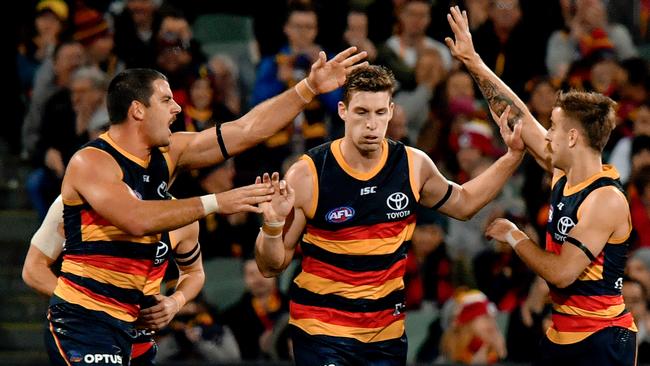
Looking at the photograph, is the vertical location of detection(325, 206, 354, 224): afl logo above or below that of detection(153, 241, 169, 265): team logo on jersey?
above

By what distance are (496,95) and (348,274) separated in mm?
1435

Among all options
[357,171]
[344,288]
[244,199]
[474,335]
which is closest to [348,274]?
[344,288]

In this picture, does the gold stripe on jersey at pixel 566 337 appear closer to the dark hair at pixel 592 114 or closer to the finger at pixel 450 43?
the dark hair at pixel 592 114

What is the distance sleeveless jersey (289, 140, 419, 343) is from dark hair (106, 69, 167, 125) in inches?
39.1

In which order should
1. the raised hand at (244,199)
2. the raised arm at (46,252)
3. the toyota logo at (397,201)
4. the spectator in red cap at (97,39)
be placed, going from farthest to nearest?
the spectator in red cap at (97,39) < the raised arm at (46,252) < the toyota logo at (397,201) < the raised hand at (244,199)

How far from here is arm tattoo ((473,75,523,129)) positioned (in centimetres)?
743

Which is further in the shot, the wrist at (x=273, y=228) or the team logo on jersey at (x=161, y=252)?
the team logo on jersey at (x=161, y=252)

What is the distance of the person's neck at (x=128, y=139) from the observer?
684cm

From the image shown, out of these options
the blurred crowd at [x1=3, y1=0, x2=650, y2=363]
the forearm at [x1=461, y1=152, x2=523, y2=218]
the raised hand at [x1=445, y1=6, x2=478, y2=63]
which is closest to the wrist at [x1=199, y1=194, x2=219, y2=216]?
the forearm at [x1=461, y1=152, x2=523, y2=218]

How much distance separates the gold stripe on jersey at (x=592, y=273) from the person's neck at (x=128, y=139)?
8.06 feet

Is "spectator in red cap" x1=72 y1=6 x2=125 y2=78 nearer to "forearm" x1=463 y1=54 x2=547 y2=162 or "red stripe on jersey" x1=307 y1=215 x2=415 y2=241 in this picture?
"forearm" x1=463 y1=54 x2=547 y2=162

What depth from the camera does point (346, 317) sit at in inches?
275

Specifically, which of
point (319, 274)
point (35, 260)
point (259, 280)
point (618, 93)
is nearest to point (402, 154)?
point (319, 274)

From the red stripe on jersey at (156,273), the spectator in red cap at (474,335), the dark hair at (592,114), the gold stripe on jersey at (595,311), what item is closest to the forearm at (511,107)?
the dark hair at (592,114)
